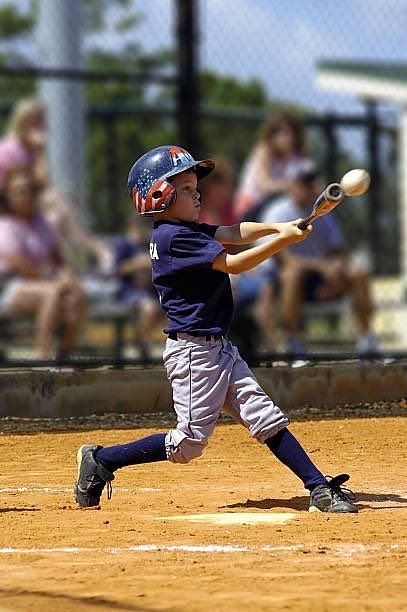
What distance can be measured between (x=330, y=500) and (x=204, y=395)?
69 centimetres

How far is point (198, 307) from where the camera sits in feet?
17.4

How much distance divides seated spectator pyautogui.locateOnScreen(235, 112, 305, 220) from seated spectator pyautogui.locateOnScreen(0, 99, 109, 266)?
Result: 1295 mm

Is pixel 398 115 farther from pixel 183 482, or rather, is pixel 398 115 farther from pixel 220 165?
pixel 183 482

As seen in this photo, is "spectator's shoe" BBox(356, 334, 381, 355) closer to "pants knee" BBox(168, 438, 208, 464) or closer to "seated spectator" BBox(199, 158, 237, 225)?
"seated spectator" BBox(199, 158, 237, 225)

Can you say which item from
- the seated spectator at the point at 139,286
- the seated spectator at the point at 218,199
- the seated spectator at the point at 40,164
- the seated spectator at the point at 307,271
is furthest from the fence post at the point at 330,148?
the seated spectator at the point at 40,164

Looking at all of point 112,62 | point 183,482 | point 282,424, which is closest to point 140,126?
point 112,62

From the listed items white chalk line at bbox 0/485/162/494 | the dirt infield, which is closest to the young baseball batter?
the dirt infield

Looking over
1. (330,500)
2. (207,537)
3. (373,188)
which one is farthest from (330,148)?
(207,537)

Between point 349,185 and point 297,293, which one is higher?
point 349,185

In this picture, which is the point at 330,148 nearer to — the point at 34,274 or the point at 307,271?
the point at 307,271

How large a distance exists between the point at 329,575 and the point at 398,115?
886cm

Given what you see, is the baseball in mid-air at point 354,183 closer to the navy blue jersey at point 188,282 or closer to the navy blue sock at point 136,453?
the navy blue jersey at point 188,282

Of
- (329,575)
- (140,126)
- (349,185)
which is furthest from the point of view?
(140,126)

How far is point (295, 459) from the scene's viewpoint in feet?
17.6
